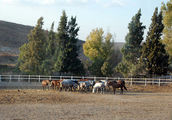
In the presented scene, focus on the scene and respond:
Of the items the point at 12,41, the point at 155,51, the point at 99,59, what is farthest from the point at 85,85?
the point at 12,41

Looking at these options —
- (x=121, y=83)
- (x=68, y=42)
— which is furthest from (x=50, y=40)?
(x=121, y=83)

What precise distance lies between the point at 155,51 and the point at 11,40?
261ft

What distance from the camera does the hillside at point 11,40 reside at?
249ft

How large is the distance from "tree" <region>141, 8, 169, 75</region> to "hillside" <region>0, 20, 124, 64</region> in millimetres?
43064

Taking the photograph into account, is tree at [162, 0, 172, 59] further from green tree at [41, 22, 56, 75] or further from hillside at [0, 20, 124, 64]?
hillside at [0, 20, 124, 64]

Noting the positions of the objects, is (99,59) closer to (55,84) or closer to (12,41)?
(55,84)

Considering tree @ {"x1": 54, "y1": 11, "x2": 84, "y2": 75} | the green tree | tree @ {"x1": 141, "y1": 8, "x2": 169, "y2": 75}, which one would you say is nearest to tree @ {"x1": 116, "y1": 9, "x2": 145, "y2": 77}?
tree @ {"x1": 141, "y1": 8, "x2": 169, "y2": 75}

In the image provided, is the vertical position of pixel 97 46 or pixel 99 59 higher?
pixel 97 46

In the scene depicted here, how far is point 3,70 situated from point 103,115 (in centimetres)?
4201

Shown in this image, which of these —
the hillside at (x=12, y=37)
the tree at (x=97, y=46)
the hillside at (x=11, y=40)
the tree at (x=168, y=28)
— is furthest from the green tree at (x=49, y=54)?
the hillside at (x=12, y=37)

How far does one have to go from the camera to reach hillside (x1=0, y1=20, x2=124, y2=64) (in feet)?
249

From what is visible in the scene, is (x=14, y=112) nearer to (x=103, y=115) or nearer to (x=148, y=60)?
(x=103, y=115)

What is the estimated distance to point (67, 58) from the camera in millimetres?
→ 40938

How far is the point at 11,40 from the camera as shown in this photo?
105438mm
